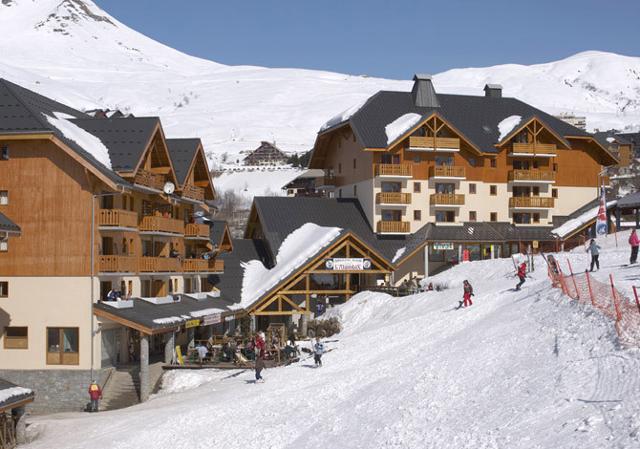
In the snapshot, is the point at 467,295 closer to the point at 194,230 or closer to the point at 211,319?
the point at 211,319

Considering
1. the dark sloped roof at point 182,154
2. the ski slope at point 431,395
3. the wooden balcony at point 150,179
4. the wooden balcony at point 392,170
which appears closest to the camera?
the ski slope at point 431,395

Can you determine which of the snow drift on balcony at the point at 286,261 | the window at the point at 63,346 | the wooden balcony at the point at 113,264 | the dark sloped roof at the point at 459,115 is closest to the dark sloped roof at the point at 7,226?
the wooden balcony at the point at 113,264

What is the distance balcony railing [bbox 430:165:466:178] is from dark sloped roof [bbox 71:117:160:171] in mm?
26086

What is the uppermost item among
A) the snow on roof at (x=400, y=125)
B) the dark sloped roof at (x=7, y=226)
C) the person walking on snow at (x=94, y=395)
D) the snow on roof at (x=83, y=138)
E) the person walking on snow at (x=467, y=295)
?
the snow on roof at (x=400, y=125)

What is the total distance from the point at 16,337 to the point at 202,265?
14.3m

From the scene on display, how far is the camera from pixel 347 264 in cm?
5672

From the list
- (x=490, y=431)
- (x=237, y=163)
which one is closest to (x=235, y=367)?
(x=490, y=431)

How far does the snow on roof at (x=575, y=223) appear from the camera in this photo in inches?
2608

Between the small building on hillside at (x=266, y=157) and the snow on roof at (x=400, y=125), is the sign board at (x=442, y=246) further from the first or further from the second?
the small building on hillside at (x=266, y=157)

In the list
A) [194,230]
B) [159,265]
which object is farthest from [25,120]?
[194,230]

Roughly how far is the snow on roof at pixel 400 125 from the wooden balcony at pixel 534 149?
24.4 feet

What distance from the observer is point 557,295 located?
33906mm

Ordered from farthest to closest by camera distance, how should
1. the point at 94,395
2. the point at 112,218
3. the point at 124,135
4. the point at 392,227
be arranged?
1. the point at 392,227
2. the point at 124,135
3. the point at 112,218
4. the point at 94,395

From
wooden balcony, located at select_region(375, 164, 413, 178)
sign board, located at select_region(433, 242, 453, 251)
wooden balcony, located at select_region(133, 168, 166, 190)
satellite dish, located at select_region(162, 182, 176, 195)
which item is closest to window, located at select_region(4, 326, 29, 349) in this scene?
wooden balcony, located at select_region(133, 168, 166, 190)
